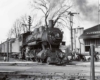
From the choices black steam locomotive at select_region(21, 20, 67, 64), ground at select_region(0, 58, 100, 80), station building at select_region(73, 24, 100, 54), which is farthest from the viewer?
station building at select_region(73, 24, 100, 54)

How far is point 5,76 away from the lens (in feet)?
29.2

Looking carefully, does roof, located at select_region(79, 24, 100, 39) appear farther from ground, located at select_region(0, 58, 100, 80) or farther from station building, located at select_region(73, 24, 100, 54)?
ground, located at select_region(0, 58, 100, 80)

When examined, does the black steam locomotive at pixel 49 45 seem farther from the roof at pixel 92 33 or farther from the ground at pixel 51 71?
the roof at pixel 92 33

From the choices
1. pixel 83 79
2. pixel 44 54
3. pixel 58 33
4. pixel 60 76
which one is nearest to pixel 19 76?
pixel 60 76

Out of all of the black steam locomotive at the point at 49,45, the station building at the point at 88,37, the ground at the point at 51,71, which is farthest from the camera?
the station building at the point at 88,37

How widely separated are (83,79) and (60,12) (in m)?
26.4

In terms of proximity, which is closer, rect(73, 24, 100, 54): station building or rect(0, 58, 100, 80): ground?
rect(0, 58, 100, 80): ground

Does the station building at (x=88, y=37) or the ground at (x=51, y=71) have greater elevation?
the station building at (x=88, y=37)

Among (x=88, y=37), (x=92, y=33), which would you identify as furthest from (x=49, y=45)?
(x=92, y=33)

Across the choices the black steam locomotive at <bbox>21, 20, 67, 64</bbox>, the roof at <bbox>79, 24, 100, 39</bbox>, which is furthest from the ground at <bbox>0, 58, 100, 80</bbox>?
the roof at <bbox>79, 24, 100, 39</bbox>

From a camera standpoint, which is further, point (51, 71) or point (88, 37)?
point (88, 37)

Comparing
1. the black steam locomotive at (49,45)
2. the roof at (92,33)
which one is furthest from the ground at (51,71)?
the roof at (92,33)

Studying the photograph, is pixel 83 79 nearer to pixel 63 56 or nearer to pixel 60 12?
pixel 63 56

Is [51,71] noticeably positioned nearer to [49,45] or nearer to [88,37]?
[49,45]
